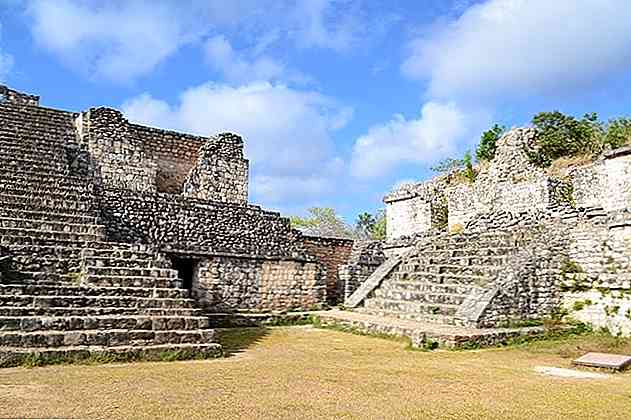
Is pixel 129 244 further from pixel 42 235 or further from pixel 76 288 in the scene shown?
pixel 76 288

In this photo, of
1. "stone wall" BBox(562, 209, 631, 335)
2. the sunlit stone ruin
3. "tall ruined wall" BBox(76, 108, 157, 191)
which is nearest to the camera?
the sunlit stone ruin

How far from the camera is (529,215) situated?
614 inches

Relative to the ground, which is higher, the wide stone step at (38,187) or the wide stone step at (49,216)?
the wide stone step at (38,187)

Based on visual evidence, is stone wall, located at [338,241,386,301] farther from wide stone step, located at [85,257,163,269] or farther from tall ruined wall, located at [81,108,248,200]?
wide stone step, located at [85,257,163,269]

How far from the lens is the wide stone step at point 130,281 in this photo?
9.17 meters

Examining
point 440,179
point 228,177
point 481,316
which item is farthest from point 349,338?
point 440,179

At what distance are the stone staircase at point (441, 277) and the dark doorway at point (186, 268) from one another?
139 inches

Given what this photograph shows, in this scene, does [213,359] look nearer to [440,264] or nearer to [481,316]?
[481,316]

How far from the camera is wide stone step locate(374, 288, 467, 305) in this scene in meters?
11.9

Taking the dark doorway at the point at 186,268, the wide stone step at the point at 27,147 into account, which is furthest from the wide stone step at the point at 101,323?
the wide stone step at the point at 27,147

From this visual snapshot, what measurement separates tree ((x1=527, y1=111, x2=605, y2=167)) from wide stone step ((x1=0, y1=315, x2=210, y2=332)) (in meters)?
17.3

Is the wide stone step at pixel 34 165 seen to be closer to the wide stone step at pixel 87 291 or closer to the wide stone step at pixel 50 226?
the wide stone step at pixel 50 226

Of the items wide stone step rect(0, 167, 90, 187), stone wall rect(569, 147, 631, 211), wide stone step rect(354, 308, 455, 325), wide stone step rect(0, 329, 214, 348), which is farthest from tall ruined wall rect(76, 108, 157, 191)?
stone wall rect(569, 147, 631, 211)

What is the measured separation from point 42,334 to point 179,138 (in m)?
13.9
